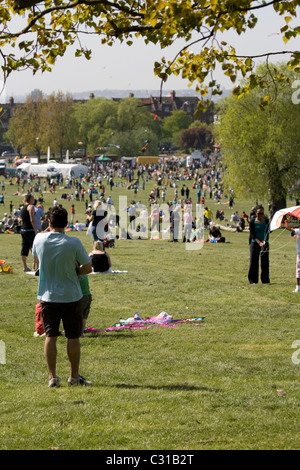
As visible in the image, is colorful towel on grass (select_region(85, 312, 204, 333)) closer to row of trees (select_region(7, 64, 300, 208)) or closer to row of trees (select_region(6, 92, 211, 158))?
row of trees (select_region(7, 64, 300, 208))

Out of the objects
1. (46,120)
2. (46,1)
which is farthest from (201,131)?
(46,1)

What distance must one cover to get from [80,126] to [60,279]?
414 ft

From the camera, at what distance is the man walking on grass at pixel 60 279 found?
23.3 ft

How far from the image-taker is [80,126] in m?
131

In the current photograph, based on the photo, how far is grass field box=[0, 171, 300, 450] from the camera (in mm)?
5855

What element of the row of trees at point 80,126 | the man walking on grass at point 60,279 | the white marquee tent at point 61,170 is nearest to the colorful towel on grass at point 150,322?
the man walking on grass at point 60,279

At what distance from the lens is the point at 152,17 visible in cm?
Result: 645

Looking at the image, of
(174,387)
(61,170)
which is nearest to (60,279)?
(174,387)

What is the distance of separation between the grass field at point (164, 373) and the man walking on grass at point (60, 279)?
57 cm

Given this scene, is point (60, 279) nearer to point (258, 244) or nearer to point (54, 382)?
point (54, 382)

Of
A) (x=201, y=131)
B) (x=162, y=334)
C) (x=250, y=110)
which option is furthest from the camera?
(x=201, y=131)
